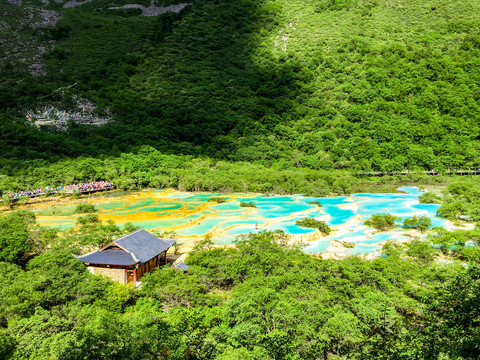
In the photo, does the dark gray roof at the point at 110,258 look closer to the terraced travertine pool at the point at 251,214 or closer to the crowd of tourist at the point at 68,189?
the terraced travertine pool at the point at 251,214

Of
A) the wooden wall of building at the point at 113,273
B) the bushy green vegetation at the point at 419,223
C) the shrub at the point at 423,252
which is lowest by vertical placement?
the bushy green vegetation at the point at 419,223

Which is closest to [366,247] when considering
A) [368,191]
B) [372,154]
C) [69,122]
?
[368,191]

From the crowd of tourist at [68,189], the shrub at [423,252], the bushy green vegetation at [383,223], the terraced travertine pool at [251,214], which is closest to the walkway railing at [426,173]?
the terraced travertine pool at [251,214]

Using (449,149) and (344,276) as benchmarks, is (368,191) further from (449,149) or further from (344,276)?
(344,276)

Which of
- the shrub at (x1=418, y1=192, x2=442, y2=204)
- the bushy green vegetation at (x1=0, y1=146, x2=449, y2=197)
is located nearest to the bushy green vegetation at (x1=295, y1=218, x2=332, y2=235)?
the bushy green vegetation at (x1=0, y1=146, x2=449, y2=197)

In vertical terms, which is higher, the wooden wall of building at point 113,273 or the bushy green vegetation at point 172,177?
the wooden wall of building at point 113,273

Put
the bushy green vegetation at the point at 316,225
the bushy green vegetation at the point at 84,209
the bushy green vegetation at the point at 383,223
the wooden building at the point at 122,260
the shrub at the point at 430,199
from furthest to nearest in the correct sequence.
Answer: the shrub at the point at 430,199, the bushy green vegetation at the point at 84,209, the bushy green vegetation at the point at 383,223, the bushy green vegetation at the point at 316,225, the wooden building at the point at 122,260
